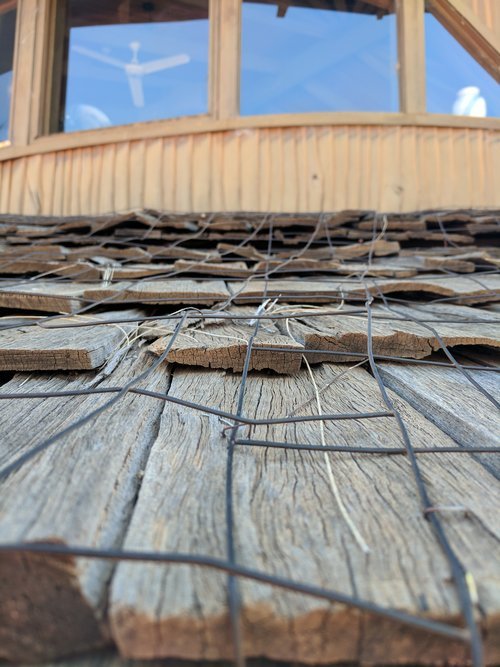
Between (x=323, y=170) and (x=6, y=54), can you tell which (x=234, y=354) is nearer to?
(x=323, y=170)

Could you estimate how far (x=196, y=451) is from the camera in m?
0.62

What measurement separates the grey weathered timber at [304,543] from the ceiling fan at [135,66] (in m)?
3.60

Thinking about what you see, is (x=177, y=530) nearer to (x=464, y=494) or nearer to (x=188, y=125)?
(x=464, y=494)

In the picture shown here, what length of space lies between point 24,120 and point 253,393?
3337 millimetres

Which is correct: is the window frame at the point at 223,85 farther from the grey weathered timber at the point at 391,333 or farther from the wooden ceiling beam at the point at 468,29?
the grey weathered timber at the point at 391,333

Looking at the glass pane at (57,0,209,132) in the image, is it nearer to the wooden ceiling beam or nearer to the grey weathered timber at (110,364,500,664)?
the wooden ceiling beam

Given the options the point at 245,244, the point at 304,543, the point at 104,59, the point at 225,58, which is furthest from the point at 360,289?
the point at 104,59

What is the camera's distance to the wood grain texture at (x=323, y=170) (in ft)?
9.09

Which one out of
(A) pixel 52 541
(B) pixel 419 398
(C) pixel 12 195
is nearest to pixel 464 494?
(B) pixel 419 398

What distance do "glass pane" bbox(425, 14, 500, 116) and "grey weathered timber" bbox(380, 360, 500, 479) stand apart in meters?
2.65

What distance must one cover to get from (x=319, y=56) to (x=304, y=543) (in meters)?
3.95

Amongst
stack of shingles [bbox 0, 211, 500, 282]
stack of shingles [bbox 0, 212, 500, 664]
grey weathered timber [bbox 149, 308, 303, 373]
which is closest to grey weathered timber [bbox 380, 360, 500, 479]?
stack of shingles [bbox 0, 212, 500, 664]

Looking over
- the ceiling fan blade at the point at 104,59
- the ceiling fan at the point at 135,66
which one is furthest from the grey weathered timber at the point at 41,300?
the ceiling fan blade at the point at 104,59

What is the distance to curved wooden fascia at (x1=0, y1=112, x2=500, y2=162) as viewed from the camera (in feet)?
9.07
